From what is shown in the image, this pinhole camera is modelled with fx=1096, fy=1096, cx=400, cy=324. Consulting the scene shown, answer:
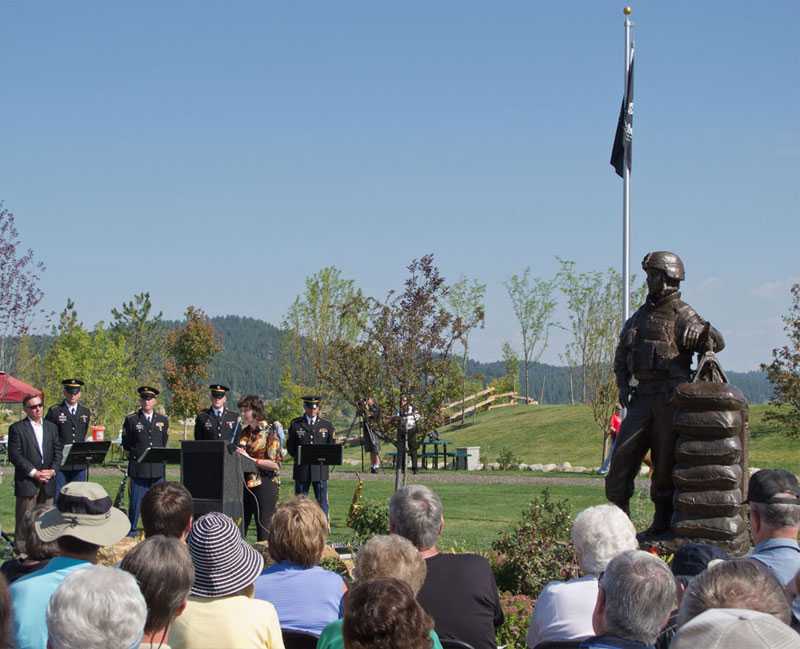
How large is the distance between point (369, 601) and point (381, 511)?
9.78 m

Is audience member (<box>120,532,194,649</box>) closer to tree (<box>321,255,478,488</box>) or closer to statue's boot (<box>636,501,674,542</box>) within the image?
statue's boot (<box>636,501,674,542</box>)

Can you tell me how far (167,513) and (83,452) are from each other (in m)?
8.14

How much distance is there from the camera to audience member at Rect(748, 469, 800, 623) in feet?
17.7

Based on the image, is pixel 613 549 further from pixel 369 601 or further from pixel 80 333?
pixel 80 333

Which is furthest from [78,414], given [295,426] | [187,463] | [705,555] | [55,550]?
[705,555]

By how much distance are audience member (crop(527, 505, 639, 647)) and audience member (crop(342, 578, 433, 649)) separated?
1555mm

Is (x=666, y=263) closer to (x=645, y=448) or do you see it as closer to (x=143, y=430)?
(x=645, y=448)

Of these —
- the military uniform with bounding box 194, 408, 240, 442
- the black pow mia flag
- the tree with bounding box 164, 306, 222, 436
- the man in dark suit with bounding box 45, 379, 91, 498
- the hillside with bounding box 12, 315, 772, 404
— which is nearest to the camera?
the military uniform with bounding box 194, 408, 240, 442

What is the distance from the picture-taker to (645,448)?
9.57 metres

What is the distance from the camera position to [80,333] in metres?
41.2

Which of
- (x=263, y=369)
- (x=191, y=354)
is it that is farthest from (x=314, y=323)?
(x=263, y=369)

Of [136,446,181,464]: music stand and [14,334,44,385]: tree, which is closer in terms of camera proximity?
[136,446,181,464]: music stand

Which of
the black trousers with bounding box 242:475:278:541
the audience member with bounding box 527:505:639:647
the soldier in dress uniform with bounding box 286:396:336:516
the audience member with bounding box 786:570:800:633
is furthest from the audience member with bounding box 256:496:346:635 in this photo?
the soldier in dress uniform with bounding box 286:396:336:516

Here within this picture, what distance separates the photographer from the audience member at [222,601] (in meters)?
4.48
